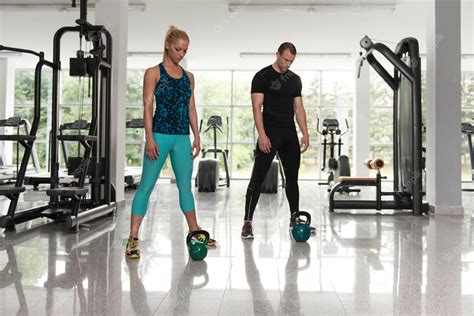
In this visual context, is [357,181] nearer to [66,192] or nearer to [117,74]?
[117,74]

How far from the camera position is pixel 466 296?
6.79 ft

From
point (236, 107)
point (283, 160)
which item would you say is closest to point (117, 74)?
point (283, 160)

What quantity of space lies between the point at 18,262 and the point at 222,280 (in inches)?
52.4

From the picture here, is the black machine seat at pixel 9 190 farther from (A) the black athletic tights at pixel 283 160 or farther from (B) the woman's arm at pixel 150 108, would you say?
(A) the black athletic tights at pixel 283 160

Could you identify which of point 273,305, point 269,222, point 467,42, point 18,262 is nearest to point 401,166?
point 269,222

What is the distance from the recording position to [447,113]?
5.19m

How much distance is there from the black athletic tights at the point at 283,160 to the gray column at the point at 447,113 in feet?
8.62

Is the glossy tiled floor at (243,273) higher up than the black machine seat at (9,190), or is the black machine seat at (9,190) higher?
the black machine seat at (9,190)

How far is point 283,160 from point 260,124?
13.6 inches

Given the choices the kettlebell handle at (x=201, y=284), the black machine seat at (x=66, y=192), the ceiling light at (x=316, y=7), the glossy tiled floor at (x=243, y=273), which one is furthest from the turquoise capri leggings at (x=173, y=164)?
the ceiling light at (x=316, y=7)

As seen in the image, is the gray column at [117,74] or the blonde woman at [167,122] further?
the gray column at [117,74]

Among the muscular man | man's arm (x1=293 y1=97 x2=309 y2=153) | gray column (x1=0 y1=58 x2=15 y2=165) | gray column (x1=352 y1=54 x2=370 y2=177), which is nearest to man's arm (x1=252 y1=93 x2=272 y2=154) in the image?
the muscular man

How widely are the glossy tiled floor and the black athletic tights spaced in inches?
14.0

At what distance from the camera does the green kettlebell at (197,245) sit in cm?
267
